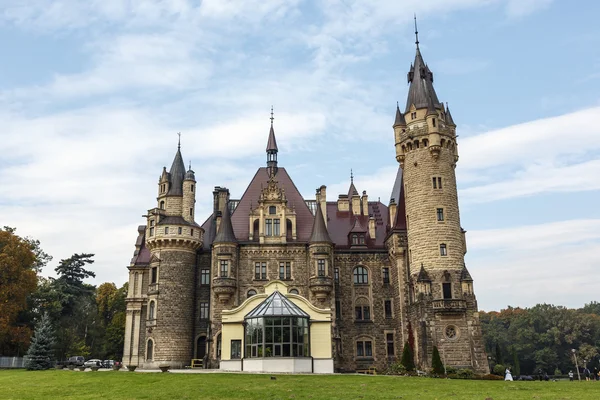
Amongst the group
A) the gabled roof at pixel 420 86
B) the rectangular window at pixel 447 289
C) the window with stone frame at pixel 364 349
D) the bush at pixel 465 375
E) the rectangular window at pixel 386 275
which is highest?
the gabled roof at pixel 420 86

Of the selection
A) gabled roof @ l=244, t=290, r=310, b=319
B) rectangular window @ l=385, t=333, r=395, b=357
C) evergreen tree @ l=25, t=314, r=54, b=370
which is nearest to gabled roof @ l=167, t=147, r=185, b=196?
gabled roof @ l=244, t=290, r=310, b=319

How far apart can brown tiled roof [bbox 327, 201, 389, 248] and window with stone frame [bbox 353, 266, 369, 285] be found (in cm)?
211

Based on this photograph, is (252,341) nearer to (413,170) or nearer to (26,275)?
(413,170)

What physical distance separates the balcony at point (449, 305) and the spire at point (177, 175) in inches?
889

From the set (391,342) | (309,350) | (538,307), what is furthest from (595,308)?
(309,350)

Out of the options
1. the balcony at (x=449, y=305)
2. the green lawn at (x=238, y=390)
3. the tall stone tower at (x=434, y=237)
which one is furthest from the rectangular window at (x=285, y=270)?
the green lawn at (x=238, y=390)

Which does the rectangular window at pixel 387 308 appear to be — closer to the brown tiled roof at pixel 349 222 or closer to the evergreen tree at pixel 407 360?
the brown tiled roof at pixel 349 222

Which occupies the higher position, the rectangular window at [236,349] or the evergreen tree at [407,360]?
the rectangular window at [236,349]

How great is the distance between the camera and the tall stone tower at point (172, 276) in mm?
42406

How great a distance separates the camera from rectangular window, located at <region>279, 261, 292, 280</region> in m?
44.3

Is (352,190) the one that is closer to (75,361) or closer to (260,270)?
(260,270)

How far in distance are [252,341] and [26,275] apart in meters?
22.5

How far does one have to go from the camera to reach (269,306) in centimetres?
3800

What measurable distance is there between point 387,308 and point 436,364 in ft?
33.4
